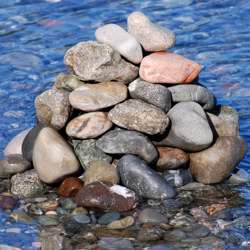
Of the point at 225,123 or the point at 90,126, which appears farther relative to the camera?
the point at 225,123

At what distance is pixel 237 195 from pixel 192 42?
438cm

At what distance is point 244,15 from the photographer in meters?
11.4

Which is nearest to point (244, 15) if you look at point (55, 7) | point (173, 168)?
point (55, 7)

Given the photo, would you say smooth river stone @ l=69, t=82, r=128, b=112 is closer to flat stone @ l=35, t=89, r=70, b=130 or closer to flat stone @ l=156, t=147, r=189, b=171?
flat stone @ l=35, t=89, r=70, b=130

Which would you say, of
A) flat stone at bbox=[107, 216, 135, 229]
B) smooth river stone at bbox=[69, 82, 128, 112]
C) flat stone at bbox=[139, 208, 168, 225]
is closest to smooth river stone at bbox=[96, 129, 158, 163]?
smooth river stone at bbox=[69, 82, 128, 112]

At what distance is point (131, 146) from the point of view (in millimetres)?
6473

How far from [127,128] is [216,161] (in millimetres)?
775

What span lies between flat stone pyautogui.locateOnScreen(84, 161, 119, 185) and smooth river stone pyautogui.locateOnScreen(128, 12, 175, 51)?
3.62 feet

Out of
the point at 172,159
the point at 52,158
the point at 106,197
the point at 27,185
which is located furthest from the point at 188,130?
the point at 27,185

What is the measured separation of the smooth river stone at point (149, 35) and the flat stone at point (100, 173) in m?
1.10

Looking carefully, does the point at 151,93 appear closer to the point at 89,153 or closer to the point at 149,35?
the point at 149,35

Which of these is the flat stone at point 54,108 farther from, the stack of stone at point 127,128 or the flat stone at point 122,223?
the flat stone at point 122,223

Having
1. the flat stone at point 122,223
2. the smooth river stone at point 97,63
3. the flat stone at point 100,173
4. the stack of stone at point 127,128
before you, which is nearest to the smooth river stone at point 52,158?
the stack of stone at point 127,128

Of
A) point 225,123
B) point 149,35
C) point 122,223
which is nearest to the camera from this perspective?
point 122,223
